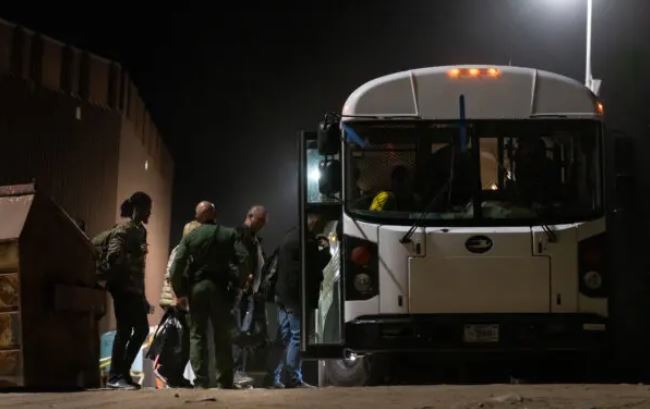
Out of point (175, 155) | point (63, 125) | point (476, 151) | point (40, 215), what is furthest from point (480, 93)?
point (175, 155)

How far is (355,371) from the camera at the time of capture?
10.8 meters

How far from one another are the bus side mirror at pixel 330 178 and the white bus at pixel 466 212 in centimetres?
1

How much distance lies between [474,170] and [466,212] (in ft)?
1.30

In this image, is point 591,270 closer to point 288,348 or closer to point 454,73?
point 454,73

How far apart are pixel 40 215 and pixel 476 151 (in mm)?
3882

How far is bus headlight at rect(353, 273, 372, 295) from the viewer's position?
9734 millimetres

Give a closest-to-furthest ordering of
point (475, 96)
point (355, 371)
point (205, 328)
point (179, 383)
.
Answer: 1. point (475, 96)
2. point (205, 328)
3. point (355, 371)
4. point (179, 383)

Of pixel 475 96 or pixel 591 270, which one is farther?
pixel 475 96

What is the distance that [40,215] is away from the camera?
29.0 ft

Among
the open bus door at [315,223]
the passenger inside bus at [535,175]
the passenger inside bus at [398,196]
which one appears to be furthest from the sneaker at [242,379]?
the passenger inside bus at [535,175]

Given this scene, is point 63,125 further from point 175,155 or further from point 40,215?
point 175,155

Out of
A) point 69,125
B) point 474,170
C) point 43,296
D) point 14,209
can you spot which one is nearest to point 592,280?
point 474,170

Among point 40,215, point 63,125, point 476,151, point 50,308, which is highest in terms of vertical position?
point 63,125

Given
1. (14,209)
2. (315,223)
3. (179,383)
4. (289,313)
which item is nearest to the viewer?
(14,209)
